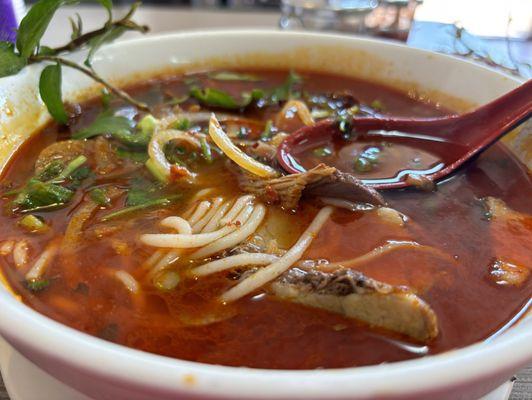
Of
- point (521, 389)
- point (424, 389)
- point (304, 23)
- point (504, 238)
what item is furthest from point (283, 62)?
point (424, 389)

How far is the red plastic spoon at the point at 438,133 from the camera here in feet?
6.99

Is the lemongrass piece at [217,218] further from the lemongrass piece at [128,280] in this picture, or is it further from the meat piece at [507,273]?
the meat piece at [507,273]

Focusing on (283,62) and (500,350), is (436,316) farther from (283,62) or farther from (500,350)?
(283,62)

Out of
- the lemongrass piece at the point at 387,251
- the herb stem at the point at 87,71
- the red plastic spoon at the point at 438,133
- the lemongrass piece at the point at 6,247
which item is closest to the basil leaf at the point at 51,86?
the herb stem at the point at 87,71

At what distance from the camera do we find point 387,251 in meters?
1.68

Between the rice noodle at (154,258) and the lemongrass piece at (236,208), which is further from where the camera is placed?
the lemongrass piece at (236,208)

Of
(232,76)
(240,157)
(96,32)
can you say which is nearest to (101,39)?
(96,32)

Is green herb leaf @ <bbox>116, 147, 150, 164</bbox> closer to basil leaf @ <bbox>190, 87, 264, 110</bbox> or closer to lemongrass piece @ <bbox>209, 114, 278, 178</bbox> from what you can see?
lemongrass piece @ <bbox>209, 114, 278, 178</bbox>

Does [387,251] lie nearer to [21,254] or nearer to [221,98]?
[21,254]

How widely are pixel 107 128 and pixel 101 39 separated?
48 cm

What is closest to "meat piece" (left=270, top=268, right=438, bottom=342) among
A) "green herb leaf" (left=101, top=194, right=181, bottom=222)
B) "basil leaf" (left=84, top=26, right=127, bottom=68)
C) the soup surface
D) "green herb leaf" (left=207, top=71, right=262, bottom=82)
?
the soup surface

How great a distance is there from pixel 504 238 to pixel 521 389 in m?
0.52

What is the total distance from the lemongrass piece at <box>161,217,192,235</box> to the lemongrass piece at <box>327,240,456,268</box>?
1.69 ft

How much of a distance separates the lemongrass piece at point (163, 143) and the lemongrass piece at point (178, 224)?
0.28m
